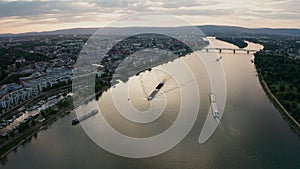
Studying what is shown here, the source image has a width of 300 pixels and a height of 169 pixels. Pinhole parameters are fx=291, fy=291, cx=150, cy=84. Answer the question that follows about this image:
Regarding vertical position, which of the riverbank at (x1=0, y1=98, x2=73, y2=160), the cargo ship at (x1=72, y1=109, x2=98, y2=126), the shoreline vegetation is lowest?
the riverbank at (x1=0, y1=98, x2=73, y2=160)

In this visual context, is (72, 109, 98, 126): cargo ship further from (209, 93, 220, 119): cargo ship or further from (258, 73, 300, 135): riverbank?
(258, 73, 300, 135): riverbank

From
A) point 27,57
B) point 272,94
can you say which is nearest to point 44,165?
point 272,94

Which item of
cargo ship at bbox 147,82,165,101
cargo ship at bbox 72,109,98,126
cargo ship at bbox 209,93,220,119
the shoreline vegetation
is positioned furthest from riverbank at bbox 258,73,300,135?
cargo ship at bbox 72,109,98,126

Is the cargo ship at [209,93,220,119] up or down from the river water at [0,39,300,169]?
up

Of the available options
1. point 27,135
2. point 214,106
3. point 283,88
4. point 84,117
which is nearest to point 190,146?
point 214,106

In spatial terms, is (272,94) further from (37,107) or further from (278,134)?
(37,107)

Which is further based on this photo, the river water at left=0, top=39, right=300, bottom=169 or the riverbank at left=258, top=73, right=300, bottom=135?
A: the riverbank at left=258, top=73, right=300, bottom=135

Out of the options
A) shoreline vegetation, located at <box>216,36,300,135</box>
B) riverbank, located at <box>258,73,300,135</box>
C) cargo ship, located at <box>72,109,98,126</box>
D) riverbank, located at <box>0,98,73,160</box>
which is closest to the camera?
riverbank, located at <box>0,98,73,160</box>

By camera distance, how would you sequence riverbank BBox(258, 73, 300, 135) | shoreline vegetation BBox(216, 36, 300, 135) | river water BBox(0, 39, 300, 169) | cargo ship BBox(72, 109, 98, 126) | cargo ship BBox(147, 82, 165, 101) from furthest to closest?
cargo ship BBox(147, 82, 165, 101) < shoreline vegetation BBox(216, 36, 300, 135) < cargo ship BBox(72, 109, 98, 126) < riverbank BBox(258, 73, 300, 135) < river water BBox(0, 39, 300, 169)

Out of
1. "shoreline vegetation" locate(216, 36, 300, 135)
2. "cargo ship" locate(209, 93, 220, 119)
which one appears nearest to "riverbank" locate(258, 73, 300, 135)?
"shoreline vegetation" locate(216, 36, 300, 135)

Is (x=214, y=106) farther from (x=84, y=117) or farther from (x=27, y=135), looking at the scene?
(x=27, y=135)
